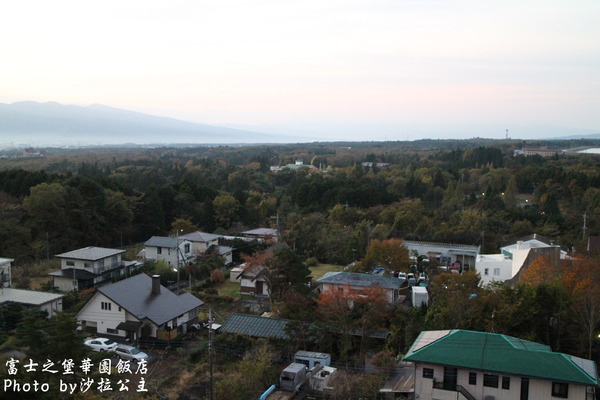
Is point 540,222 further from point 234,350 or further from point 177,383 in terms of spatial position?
point 177,383

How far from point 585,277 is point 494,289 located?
2195 mm

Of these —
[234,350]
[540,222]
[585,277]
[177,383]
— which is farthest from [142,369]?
[540,222]

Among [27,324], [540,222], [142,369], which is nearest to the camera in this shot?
[27,324]

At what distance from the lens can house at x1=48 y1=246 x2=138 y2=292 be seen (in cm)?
1744

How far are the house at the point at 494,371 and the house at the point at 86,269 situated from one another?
1291 cm

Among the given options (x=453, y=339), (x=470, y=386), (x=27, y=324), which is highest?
(x=27, y=324)

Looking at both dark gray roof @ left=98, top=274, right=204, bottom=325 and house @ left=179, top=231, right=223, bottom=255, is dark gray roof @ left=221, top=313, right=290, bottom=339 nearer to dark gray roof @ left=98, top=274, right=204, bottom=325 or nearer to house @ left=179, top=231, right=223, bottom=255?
dark gray roof @ left=98, top=274, right=204, bottom=325

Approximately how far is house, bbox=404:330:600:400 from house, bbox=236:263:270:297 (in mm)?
8790

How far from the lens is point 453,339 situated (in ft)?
30.7

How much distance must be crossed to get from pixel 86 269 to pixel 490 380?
48.0 ft

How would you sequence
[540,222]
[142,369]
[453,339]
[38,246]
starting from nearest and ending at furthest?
1. [453,339]
2. [142,369]
3. [38,246]
4. [540,222]

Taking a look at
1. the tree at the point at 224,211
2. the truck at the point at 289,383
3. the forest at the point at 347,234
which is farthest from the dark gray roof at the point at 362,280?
the tree at the point at 224,211

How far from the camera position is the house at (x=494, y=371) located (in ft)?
27.5

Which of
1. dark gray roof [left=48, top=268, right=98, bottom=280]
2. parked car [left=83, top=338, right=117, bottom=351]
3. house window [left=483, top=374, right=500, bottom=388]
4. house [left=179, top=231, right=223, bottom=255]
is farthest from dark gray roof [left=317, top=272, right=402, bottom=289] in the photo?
dark gray roof [left=48, top=268, right=98, bottom=280]
